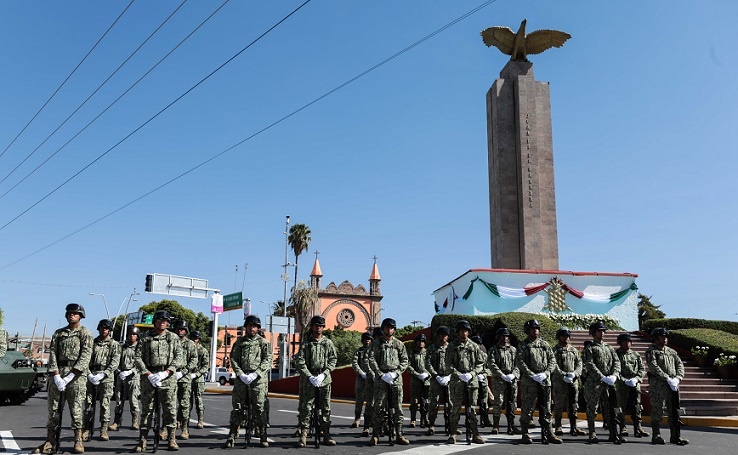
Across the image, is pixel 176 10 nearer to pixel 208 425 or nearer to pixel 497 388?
pixel 208 425

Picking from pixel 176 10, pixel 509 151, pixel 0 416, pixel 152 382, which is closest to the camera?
pixel 152 382

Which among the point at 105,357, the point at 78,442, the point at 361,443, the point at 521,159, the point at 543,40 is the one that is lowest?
the point at 361,443

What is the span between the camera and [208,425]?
13.5 meters

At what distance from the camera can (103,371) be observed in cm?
1109

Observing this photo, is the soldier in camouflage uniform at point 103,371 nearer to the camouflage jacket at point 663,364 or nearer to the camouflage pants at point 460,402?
the camouflage pants at point 460,402

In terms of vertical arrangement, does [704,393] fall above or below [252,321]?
below

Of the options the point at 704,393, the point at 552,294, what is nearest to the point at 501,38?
the point at 552,294

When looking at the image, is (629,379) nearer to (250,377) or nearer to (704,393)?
(704,393)

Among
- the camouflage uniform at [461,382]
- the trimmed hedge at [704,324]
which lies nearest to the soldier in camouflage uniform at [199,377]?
the camouflage uniform at [461,382]

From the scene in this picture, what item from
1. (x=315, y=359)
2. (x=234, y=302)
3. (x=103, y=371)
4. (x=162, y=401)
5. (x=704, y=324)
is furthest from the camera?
(x=234, y=302)

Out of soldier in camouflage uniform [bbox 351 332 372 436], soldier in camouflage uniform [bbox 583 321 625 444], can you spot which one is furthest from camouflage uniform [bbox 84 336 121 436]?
soldier in camouflage uniform [bbox 583 321 625 444]

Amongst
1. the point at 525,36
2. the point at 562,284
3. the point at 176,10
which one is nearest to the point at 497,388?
the point at 176,10

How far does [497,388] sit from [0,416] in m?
12.6

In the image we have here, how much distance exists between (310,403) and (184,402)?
2874mm
